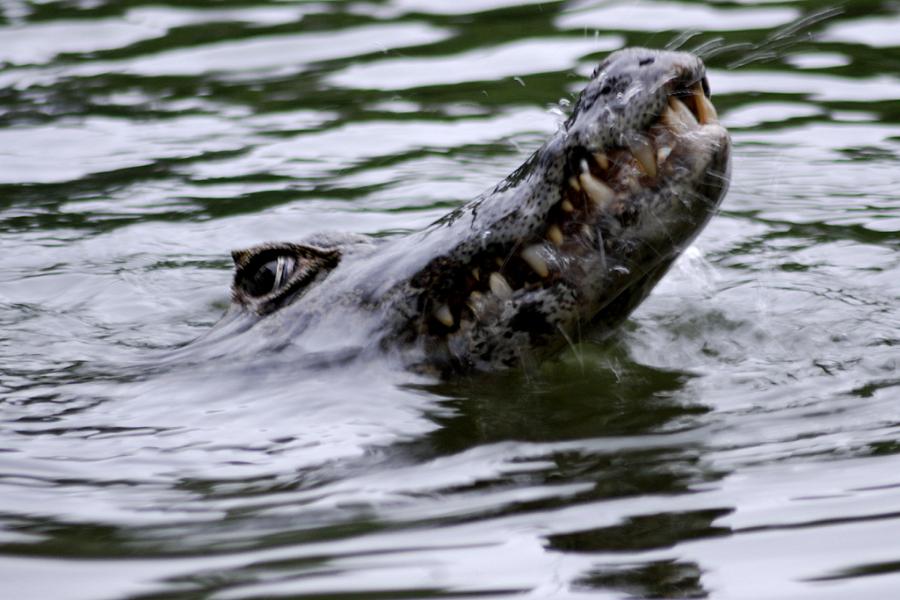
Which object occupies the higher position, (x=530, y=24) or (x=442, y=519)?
(x=530, y=24)

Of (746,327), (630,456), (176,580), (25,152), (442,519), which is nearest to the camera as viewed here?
(176,580)

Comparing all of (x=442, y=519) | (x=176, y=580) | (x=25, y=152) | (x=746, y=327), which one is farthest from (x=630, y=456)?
(x=25, y=152)

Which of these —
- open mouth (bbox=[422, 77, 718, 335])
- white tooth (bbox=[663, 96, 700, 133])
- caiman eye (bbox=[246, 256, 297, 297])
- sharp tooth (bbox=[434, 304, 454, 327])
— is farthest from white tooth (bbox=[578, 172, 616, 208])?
caiman eye (bbox=[246, 256, 297, 297])

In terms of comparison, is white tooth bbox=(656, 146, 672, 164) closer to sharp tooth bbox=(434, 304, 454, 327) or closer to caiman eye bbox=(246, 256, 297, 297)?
sharp tooth bbox=(434, 304, 454, 327)

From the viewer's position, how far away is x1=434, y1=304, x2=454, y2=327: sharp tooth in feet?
13.4

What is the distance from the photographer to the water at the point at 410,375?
3.09 meters

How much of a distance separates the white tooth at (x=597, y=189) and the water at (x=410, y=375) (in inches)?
23.1

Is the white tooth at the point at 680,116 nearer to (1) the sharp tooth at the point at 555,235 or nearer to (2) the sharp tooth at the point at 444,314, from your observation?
(1) the sharp tooth at the point at 555,235

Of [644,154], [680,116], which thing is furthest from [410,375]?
[680,116]

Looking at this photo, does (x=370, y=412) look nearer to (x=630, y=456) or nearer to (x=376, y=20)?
(x=630, y=456)

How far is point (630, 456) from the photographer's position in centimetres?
358

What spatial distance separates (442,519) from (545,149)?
1.06 meters

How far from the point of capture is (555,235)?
382 cm

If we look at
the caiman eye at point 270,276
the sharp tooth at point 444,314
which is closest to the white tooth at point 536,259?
the sharp tooth at point 444,314
